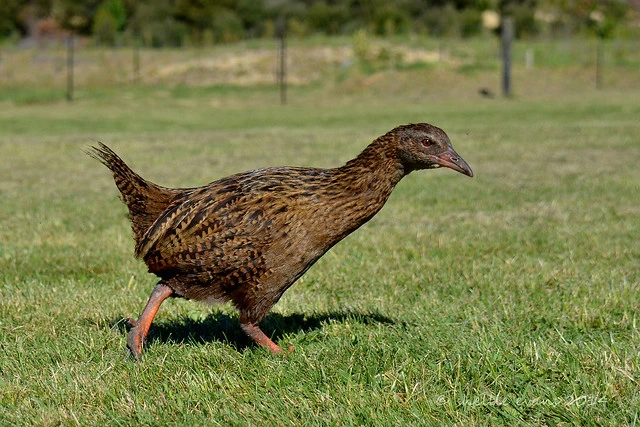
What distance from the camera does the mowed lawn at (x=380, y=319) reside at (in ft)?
12.3

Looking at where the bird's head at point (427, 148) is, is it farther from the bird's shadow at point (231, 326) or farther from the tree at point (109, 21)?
the tree at point (109, 21)

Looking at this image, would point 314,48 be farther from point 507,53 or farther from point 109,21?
point 109,21

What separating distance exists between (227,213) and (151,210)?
2.06ft

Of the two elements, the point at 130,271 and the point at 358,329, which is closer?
the point at 358,329

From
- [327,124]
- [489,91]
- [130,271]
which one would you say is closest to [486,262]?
[130,271]

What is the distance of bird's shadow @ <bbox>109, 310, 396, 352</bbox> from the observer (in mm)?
4985

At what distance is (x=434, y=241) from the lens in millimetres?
7828

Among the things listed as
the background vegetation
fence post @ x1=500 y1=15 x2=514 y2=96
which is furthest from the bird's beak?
the background vegetation

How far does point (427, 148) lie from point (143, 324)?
181cm

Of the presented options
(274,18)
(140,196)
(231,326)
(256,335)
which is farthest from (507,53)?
(274,18)

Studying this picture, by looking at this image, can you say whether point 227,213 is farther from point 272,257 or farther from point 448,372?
point 448,372

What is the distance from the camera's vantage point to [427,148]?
4566 mm

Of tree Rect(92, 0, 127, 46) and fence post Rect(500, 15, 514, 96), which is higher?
tree Rect(92, 0, 127, 46)

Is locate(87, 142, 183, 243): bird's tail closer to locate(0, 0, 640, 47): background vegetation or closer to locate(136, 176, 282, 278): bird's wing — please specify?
locate(136, 176, 282, 278): bird's wing
